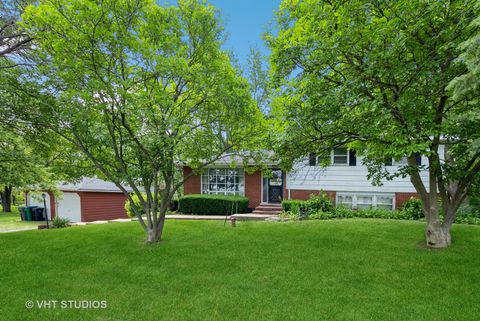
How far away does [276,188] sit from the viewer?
15.5 metres

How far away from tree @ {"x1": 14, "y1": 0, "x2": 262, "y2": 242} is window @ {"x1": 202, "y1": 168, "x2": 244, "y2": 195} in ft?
28.8

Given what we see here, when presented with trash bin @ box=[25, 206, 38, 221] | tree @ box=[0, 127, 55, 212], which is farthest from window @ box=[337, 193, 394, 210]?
trash bin @ box=[25, 206, 38, 221]

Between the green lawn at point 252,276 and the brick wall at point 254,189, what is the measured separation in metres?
7.42

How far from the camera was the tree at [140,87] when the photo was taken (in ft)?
17.7

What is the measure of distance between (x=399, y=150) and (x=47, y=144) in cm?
924

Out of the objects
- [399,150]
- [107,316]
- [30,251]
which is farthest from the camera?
[30,251]

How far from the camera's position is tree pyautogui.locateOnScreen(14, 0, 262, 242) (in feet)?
17.7

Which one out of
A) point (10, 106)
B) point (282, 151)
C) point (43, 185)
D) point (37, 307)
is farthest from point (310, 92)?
point (43, 185)

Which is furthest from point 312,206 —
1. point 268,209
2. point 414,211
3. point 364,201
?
point 414,211

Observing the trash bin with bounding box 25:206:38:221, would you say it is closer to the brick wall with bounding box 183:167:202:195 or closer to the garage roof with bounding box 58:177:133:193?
the garage roof with bounding box 58:177:133:193

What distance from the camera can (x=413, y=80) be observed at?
16.6ft

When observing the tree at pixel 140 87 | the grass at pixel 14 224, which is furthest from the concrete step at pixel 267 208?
the grass at pixel 14 224

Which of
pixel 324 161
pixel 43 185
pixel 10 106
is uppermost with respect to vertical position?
pixel 10 106

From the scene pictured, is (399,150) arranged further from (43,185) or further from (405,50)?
(43,185)
